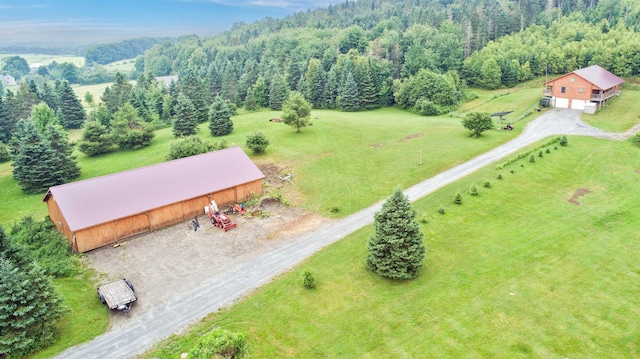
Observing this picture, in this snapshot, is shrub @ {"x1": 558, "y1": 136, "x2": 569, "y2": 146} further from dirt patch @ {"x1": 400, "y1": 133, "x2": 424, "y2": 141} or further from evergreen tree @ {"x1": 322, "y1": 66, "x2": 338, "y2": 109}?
evergreen tree @ {"x1": 322, "y1": 66, "x2": 338, "y2": 109}

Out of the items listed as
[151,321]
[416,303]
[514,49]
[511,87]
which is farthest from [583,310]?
[514,49]

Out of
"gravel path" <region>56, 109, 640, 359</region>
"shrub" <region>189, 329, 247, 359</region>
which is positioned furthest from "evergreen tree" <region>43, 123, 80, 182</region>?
"shrub" <region>189, 329, 247, 359</region>

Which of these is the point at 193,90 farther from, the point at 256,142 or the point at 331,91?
the point at 256,142

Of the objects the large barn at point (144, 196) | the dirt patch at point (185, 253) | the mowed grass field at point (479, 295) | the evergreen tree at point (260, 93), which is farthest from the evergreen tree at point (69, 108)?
the mowed grass field at point (479, 295)

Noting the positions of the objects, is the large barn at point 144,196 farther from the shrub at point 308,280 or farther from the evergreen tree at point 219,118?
the evergreen tree at point 219,118

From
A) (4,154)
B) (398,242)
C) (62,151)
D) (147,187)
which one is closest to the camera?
(398,242)

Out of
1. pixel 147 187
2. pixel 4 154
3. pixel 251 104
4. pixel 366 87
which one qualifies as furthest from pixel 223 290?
pixel 251 104
